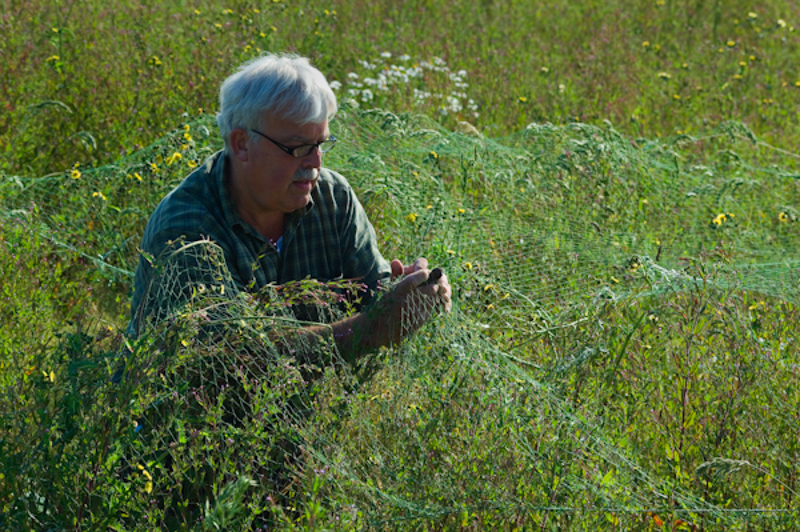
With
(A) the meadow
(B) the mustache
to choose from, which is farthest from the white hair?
(A) the meadow

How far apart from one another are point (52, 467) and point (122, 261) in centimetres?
183

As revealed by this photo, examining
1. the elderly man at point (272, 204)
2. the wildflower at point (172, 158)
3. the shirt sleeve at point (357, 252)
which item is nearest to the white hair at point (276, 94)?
the elderly man at point (272, 204)

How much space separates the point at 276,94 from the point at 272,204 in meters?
0.37

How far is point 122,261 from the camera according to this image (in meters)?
3.88

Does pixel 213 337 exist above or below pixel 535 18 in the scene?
above

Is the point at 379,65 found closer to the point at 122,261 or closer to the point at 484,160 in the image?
the point at 484,160

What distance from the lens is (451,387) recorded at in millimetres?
2529

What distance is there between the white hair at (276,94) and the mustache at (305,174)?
Answer: 0.52 feet

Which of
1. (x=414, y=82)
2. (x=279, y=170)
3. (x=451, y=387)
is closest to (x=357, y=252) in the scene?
(x=279, y=170)

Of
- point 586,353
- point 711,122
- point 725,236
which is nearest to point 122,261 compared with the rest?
point 586,353

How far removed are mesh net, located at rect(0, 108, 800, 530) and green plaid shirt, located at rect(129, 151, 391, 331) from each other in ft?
0.37

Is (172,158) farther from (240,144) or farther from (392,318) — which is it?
(392,318)

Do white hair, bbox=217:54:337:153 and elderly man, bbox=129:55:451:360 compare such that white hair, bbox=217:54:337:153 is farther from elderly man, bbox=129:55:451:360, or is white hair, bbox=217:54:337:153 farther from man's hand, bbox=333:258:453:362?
man's hand, bbox=333:258:453:362

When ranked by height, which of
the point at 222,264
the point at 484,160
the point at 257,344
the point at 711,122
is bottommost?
the point at 711,122
